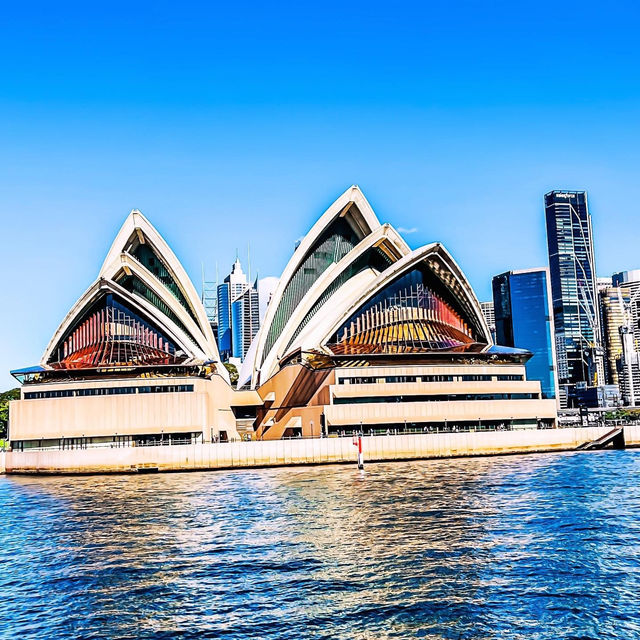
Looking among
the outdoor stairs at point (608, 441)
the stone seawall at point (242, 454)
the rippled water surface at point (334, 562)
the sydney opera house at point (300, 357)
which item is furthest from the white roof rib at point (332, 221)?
Result: the rippled water surface at point (334, 562)

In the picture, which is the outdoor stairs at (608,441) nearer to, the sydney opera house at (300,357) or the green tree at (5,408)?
the sydney opera house at (300,357)

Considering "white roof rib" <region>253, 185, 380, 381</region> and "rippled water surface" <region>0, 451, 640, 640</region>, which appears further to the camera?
"white roof rib" <region>253, 185, 380, 381</region>

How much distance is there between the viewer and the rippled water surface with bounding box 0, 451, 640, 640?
20.4 m

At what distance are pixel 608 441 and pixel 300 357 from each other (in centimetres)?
3239

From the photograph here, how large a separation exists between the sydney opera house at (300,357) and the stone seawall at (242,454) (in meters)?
3.47

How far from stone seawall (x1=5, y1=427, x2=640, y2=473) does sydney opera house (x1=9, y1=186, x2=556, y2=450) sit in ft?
11.4

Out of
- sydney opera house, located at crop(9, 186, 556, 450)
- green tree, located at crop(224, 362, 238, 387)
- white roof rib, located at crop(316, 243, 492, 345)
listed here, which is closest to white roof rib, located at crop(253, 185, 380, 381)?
sydney opera house, located at crop(9, 186, 556, 450)

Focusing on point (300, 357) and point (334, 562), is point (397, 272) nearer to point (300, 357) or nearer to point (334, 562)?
point (300, 357)

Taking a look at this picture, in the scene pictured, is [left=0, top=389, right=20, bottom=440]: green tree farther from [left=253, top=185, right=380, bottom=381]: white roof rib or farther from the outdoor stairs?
the outdoor stairs

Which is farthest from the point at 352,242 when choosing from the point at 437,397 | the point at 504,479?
the point at 504,479

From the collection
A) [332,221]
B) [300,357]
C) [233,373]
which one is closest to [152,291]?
[300,357]

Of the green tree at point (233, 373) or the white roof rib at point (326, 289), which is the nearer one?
the white roof rib at point (326, 289)

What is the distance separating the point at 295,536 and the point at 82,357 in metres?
59.0

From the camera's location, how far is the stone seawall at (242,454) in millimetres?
68438
